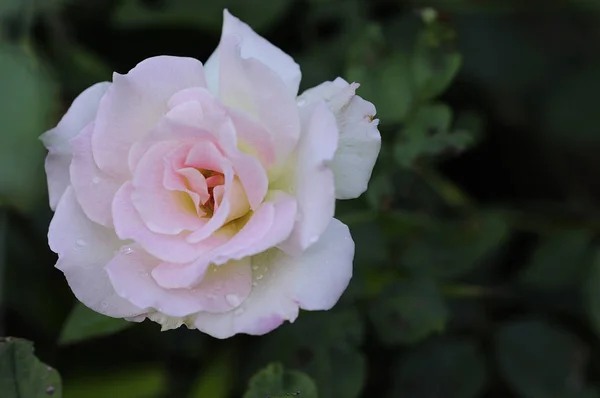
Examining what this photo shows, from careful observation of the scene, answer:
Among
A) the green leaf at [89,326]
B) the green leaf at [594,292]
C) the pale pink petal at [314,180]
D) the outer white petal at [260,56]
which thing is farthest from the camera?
the green leaf at [594,292]

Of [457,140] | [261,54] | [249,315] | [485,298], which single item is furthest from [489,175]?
[249,315]

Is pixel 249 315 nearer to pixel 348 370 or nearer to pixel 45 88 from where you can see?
pixel 348 370

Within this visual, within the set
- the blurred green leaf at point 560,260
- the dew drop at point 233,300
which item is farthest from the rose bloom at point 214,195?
the blurred green leaf at point 560,260

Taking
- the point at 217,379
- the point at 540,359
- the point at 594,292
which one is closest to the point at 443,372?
the point at 540,359

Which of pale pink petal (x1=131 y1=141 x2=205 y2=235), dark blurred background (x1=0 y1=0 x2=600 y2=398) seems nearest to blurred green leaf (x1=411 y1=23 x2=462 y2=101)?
dark blurred background (x1=0 y1=0 x2=600 y2=398)

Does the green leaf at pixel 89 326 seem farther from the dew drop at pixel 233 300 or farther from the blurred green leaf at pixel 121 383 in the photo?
the blurred green leaf at pixel 121 383

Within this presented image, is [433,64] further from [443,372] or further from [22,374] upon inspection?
[22,374]
